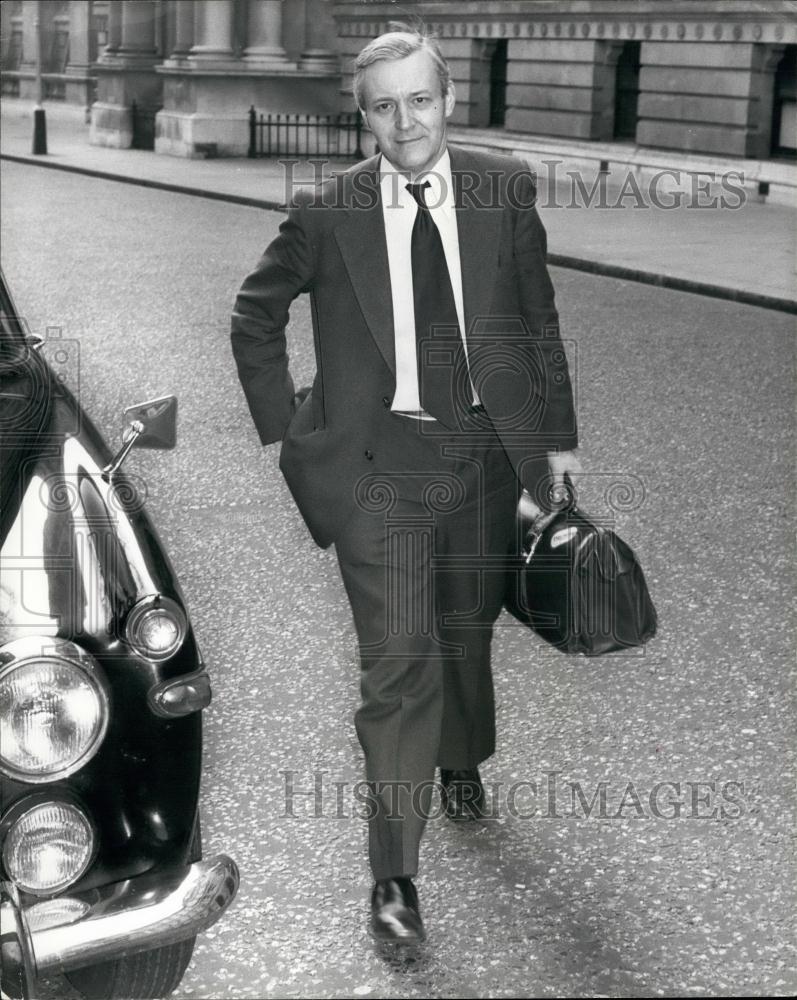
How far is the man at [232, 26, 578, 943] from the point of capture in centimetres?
318

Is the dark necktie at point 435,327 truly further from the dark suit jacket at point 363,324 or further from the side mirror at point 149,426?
the side mirror at point 149,426

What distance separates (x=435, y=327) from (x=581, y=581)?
2.06 feet

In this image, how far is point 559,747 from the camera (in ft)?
13.5

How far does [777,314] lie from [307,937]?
32.8ft

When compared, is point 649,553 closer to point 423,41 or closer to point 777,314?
point 423,41

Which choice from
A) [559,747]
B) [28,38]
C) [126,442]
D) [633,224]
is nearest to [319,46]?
[633,224]

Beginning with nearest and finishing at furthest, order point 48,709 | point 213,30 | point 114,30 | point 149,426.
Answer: point 48,709, point 149,426, point 213,30, point 114,30

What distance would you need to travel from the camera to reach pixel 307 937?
123 inches

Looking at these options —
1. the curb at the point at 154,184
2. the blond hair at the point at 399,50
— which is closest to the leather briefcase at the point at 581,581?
the blond hair at the point at 399,50

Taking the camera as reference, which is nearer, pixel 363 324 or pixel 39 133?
pixel 363 324

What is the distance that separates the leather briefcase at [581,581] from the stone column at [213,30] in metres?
26.5

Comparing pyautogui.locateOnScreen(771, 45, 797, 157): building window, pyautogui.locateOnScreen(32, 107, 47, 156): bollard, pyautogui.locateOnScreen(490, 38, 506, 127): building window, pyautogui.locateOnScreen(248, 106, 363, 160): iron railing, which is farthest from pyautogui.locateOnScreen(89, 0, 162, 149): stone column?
pyautogui.locateOnScreen(771, 45, 797, 157): building window

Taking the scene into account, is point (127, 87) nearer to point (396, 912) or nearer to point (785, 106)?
point (785, 106)

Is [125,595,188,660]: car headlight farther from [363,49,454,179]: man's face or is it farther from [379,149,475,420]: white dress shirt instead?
[363,49,454,179]: man's face
